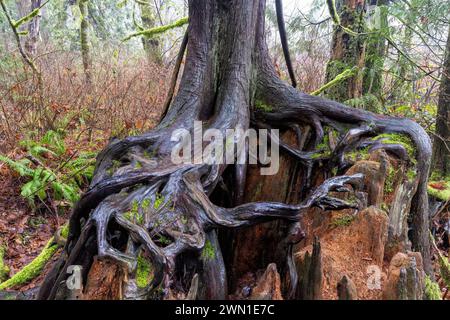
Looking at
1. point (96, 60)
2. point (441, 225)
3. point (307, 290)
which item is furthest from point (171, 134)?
point (96, 60)

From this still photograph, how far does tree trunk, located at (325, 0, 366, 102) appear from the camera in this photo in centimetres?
640

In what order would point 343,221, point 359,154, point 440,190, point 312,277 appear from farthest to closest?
point 440,190 < point 359,154 < point 343,221 < point 312,277

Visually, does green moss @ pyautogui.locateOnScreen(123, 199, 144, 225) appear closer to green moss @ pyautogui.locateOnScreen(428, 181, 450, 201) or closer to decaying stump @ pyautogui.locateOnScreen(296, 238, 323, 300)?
decaying stump @ pyautogui.locateOnScreen(296, 238, 323, 300)

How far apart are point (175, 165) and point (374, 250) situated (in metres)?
1.56

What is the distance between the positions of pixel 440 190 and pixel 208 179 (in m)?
3.98

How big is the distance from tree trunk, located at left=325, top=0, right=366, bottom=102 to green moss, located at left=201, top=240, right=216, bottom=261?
4932mm

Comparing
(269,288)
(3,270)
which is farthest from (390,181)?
(3,270)

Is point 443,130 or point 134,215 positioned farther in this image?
point 443,130

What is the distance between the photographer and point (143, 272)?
198 centimetres

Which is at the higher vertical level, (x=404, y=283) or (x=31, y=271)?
(x=404, y=283)

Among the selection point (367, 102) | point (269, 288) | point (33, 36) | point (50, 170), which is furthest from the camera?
point (33, 36)

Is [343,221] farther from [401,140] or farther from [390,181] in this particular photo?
[401,140]

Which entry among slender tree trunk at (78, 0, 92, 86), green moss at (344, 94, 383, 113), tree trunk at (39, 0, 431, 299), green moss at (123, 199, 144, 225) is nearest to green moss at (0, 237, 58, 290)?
tree trunk at (39, 0, 431, 299)

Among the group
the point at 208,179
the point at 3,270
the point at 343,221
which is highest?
the point at 208,179
